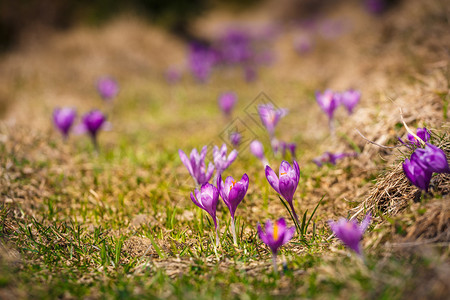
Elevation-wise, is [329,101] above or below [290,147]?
above

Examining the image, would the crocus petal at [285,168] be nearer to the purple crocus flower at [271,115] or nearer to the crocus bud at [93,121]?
the purple crocus flower at [271,115]

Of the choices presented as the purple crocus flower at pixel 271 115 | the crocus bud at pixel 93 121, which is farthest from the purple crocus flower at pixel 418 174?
the crocus bud at pixel 93 121

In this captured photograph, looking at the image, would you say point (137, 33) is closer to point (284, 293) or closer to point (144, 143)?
point (144, 143)

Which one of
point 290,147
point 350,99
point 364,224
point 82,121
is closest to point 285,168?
point 364,224

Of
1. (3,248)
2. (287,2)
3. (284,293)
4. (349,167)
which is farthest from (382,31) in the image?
(287,2)

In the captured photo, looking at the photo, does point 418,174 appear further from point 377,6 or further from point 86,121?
point 377,6

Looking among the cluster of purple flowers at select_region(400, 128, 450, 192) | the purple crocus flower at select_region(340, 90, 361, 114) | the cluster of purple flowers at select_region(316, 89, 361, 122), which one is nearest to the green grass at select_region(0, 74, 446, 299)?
the cluster of purple flowers at select_region(400, 128, 450, 192)
